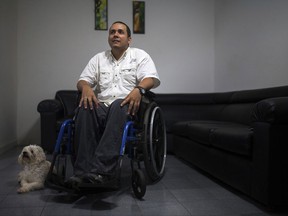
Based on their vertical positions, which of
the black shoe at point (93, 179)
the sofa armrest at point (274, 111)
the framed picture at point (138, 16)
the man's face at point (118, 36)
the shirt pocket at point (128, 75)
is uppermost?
the framed picture at point (138, 16)

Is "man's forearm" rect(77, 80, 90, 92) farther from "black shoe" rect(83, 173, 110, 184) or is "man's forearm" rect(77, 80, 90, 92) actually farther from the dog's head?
"black shoe" rect(83, 173, 110, 184)

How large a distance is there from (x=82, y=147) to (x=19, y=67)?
2.58 metres

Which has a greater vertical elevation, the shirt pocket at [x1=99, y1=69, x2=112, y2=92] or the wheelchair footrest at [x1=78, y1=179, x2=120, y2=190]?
the shirt pocket at [x1=99, y1=69, x2=112, y2=92]

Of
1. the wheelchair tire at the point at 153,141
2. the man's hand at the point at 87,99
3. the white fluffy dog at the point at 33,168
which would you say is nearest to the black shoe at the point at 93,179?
the wheelchair tire at the point at 153,141

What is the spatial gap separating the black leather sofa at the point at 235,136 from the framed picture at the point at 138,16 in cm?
110

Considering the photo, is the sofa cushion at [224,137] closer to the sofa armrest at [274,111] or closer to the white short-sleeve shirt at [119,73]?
the sofa armrest at [274,111]

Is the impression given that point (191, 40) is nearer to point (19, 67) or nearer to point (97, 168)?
point (19, 67)

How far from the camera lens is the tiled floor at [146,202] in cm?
Answer: 141

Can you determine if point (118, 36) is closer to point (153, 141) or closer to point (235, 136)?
point (153, 141)

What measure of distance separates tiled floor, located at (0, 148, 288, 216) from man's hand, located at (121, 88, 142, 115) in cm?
52

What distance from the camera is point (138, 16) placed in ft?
12.5

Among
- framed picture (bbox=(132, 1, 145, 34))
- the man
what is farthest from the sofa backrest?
the man

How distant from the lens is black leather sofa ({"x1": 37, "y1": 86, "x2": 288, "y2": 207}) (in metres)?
1.34

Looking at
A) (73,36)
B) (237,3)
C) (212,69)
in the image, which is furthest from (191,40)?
(73,36)
